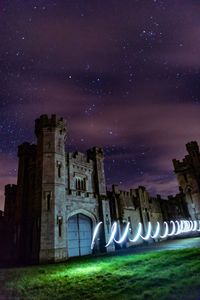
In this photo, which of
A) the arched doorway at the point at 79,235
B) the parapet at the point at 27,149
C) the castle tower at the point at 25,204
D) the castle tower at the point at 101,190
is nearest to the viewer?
the castle tower at the point at 25,204

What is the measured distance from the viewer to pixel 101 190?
27062 millimetres

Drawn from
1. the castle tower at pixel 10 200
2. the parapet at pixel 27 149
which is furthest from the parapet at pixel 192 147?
the castle tower at pixel 10 200

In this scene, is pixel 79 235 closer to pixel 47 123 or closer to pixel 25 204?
pixel 25 204

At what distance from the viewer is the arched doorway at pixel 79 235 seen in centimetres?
2169

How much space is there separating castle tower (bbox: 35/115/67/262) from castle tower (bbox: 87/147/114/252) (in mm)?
5899

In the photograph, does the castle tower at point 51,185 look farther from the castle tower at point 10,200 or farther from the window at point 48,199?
the castle tower at point 10,200

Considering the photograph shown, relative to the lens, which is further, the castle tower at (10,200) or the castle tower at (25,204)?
the castle tower at (10,200)

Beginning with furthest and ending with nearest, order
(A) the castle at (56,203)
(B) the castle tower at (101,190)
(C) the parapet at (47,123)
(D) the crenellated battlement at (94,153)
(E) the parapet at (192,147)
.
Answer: (E) the parapet at (192,147)
(D) the crenellated battlement at (94,153)
(B) the castle tower at (101,190)
(C) the parapet at (47,123)
(A) the castle at (56,203)

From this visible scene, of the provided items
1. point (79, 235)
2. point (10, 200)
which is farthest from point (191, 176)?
point (10, 200)

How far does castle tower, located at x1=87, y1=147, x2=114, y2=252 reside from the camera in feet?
80.2

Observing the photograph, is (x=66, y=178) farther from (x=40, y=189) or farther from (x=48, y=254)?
(x=48, y=254)

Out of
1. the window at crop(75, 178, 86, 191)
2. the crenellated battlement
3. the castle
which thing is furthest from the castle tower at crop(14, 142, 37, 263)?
the crenellated battlement

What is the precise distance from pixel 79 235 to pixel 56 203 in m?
5.21

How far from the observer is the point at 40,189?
67.9 ft
